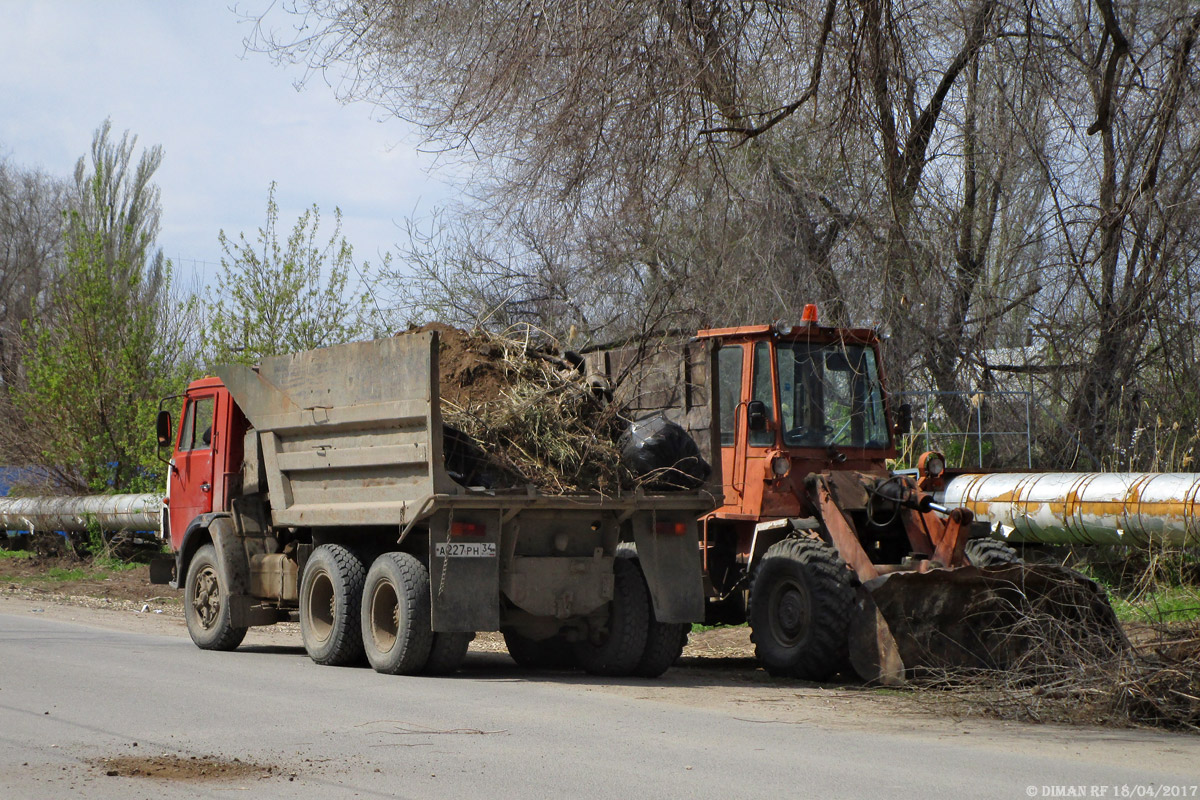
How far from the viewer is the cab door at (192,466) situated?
42.1ft

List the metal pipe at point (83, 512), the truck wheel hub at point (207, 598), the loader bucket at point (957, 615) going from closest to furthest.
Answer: the loader bucket at point (957, 615) < the truck wheel hub at point (207, 598) < the metal pipe at point (83, 512)

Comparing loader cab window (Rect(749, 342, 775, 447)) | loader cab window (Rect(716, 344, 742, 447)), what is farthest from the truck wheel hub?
loader cab window (Rect(749, 342, 775, 447))

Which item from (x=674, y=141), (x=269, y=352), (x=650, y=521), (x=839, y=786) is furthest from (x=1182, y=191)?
(x=269, y=352)

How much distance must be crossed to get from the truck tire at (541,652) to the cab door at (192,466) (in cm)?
357

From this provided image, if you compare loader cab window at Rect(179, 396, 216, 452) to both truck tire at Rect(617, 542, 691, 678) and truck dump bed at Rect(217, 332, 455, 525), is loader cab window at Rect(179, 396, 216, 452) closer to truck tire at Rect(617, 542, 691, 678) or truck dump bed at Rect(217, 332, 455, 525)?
truck dump bed at Rect(217, 332, 455, 525)

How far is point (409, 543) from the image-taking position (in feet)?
34.0

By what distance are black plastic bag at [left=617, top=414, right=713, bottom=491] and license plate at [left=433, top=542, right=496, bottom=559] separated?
4.57 feet

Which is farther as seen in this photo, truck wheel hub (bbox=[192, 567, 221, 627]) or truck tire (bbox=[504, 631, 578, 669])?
truck wheel hub (bbox=[192, 567, 221, 627])

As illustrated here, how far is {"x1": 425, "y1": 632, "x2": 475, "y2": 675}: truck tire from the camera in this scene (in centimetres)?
989

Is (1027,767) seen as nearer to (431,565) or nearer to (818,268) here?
(431,565)

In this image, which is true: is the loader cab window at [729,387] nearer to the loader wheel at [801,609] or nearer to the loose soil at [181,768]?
the loader wheel at [801,609]

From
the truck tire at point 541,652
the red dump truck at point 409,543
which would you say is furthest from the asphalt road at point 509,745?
the truck tire at point 541,652

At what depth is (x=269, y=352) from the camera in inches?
982

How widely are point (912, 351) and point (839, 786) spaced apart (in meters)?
11.0
